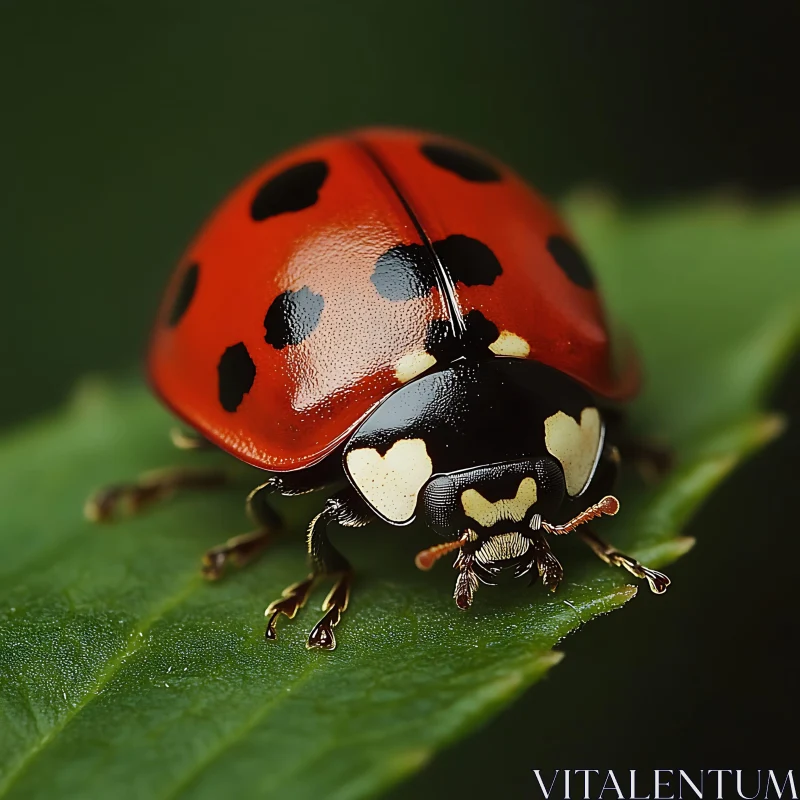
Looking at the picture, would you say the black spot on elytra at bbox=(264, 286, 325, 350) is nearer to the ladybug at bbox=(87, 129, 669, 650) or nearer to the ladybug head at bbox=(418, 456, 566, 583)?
the ladybug at bbox=(87, 129, 669, 650)

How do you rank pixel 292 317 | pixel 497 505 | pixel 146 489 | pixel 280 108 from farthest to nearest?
pixel 280 108 < pixel 146 489 < pixel 292 317 < pixel 497 505

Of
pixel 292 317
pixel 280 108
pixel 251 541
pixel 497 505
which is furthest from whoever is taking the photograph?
pixel 280 108

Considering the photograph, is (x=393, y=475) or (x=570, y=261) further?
(x=570, y=261)

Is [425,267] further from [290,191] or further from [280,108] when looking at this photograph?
[280,108]

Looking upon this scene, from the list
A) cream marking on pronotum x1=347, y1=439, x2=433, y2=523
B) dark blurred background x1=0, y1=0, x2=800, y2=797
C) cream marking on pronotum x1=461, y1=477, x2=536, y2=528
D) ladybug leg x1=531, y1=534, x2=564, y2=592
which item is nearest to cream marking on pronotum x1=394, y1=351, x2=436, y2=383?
cream marking on pronotum x1=347, y1=439, x2=433, y2=523

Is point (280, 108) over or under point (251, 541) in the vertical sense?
over

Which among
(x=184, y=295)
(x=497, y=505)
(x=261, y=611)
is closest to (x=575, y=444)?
(x=497, y=505)

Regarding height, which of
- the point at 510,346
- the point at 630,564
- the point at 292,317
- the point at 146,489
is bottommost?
the point at 630,564

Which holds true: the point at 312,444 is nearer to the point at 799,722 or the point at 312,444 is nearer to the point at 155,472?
the point at 155,472
